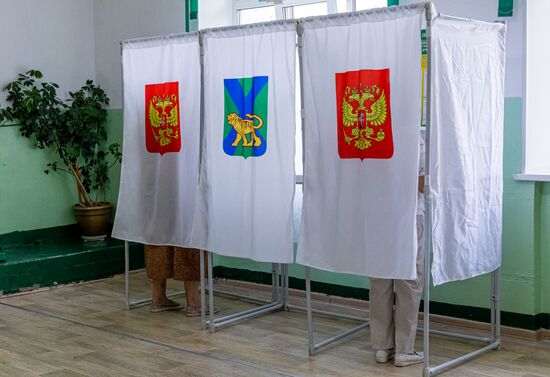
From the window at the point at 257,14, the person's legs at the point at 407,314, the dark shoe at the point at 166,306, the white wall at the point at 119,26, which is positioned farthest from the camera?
the white wall at the point at 119,26

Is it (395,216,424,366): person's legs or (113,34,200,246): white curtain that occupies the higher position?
(113,34,200,246): white curtain

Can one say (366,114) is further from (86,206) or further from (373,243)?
(86,206)

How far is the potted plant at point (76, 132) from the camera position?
6.30 m

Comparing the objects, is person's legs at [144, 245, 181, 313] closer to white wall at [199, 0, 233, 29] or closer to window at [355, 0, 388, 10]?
white wall at [199, 0, 233, 29]

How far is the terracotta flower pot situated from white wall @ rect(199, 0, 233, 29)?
5.84 ft

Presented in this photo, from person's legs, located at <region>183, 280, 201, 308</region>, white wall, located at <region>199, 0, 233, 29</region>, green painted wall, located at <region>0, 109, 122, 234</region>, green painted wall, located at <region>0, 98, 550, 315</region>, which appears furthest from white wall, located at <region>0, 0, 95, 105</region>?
green painted wall, located at <region>0, 98, 550, 315</region>

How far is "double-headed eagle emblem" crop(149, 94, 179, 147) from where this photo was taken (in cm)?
464

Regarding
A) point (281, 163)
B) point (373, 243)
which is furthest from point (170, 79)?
point (373, 243)

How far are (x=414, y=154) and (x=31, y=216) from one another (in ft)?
13.1

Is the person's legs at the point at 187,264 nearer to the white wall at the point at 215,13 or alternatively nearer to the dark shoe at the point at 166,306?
the dark shoe at the point at 166,306

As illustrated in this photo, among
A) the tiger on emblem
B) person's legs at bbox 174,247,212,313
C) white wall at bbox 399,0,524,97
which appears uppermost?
white wall at bbox 399,0,524,97

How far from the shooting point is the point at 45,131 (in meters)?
6.37

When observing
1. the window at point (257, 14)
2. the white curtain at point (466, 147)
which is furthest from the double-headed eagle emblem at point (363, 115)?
the window at point (257, 14)

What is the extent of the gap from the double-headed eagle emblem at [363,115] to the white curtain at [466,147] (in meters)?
0.25
